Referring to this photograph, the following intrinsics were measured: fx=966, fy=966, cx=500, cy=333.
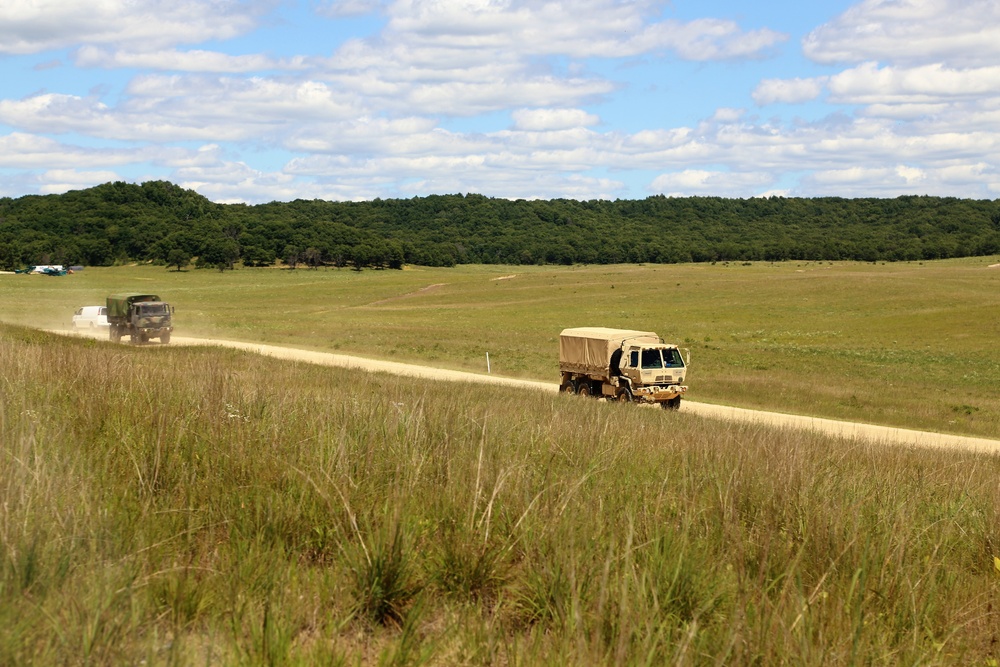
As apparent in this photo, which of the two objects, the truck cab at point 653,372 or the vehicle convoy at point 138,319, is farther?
the vehicle convoy at point 138,319

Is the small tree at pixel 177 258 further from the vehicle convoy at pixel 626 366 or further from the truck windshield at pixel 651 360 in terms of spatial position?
the truck windshield at pixel 651 360

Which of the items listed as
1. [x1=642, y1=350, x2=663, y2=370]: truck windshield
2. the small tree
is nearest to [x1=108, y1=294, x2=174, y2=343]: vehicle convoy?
[x1=642, y1=350, x2=663, y2=370]: truck windshield

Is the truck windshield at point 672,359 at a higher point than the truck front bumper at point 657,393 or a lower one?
higher

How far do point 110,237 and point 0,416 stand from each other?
19933 centimetres

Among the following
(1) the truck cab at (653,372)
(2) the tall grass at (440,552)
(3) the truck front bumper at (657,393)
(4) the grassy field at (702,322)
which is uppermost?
(2) the tall grass at (440,552)

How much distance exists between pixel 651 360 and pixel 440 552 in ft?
81.7

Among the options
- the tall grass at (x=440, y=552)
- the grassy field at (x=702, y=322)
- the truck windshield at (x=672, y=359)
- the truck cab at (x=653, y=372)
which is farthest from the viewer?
the grassy field at (x=702, y=322)

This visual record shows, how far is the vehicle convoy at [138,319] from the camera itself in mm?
48750

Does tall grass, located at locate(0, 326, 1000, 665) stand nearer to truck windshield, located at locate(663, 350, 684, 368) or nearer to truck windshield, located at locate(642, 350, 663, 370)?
truck windshield, located at locate(642, 350, 663, 370)

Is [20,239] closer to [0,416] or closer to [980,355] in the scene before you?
[980,355]

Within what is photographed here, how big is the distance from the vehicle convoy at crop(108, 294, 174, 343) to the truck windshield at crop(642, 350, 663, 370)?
95.3 ft

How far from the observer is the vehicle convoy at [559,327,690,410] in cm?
2873

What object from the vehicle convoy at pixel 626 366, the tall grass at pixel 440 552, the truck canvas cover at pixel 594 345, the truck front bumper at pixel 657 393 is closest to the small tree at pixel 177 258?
the truck canvas cover at pixel 594 345

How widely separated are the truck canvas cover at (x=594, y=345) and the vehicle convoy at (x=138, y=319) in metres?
25.6
